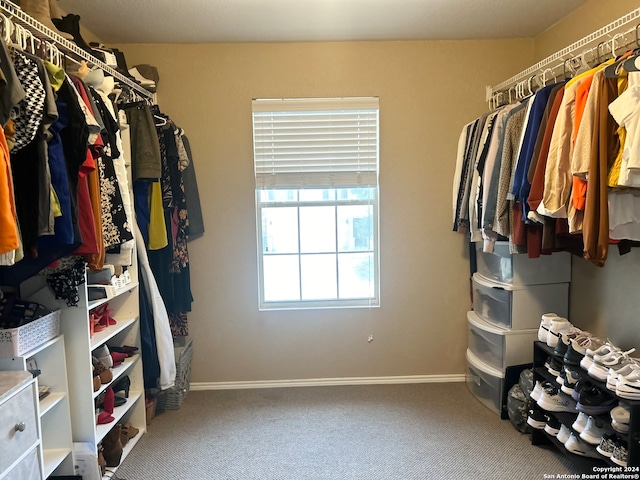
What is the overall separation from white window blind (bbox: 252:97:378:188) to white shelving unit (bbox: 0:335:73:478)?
1.53m

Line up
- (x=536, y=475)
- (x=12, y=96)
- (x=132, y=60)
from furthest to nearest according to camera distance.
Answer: (x=132, y=60) → (x=536, y=475) → (x=12, y=96)

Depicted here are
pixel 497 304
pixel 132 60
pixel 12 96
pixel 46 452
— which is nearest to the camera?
pixel 12 96

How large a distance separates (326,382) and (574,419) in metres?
1.54

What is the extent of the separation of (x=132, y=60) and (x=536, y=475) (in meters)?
3.23

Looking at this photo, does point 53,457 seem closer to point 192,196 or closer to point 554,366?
point 192,196

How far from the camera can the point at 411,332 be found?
121 inches

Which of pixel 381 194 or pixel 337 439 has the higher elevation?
pixel 381 194

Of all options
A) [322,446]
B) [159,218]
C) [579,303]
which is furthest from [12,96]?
[579,303]

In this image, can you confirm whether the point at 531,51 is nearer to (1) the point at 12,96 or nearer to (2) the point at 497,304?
(2) the point at 497,304

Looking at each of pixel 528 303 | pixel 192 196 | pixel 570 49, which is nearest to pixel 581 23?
pixel 570 49

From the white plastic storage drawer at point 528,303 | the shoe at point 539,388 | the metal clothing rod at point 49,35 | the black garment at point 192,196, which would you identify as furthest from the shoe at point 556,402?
the metal clothing rod at point 49,35

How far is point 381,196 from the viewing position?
2951 millimetres

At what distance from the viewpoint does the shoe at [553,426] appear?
2.08 m

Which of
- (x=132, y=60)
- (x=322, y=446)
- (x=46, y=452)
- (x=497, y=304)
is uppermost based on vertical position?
(x=132, y=60)
